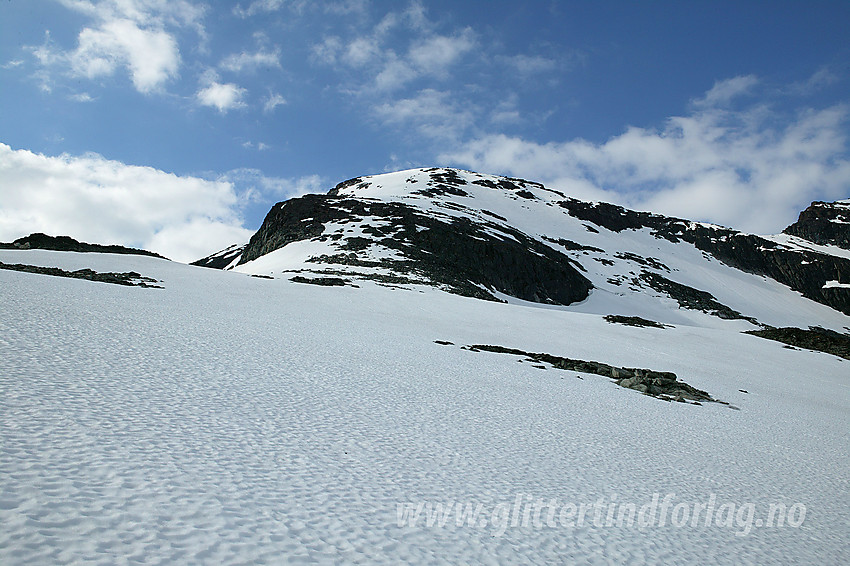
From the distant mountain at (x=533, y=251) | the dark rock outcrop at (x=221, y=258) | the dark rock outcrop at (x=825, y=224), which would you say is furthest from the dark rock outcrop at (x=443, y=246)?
the dark rock outcrop at (x=825, y=224)

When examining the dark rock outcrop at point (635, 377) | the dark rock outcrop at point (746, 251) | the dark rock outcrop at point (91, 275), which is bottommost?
the dark rock outcrop at point (635, 377)

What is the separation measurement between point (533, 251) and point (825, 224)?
350 feet

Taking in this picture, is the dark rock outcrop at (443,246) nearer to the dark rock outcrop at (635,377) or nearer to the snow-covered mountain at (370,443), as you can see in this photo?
the dark rock outcrop at (635,377)

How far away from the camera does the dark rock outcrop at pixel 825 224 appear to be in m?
109

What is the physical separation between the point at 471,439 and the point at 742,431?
5.74 meters

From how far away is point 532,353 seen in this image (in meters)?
13.7

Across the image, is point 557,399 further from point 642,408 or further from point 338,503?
point 338,503

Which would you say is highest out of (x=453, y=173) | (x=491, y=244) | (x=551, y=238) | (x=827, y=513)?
(x=453, y=173)

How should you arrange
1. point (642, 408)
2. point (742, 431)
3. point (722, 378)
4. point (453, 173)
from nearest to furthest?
point (742, 431) < point (642, 408) < point (722, 378) < point (453, 173)

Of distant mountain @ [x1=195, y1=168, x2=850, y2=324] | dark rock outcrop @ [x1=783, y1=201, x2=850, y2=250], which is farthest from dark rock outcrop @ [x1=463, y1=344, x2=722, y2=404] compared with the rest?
dark rock outcrop @ [x1=783, y1=201, x2=850, y2=250]

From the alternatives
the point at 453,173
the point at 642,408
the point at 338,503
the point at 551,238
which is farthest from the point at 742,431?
the point at 453,173

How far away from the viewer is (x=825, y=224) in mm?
112562

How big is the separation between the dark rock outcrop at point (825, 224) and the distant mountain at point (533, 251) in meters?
0.74

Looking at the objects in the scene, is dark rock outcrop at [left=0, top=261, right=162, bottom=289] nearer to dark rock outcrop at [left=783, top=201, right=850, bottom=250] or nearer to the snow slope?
the snow slope
